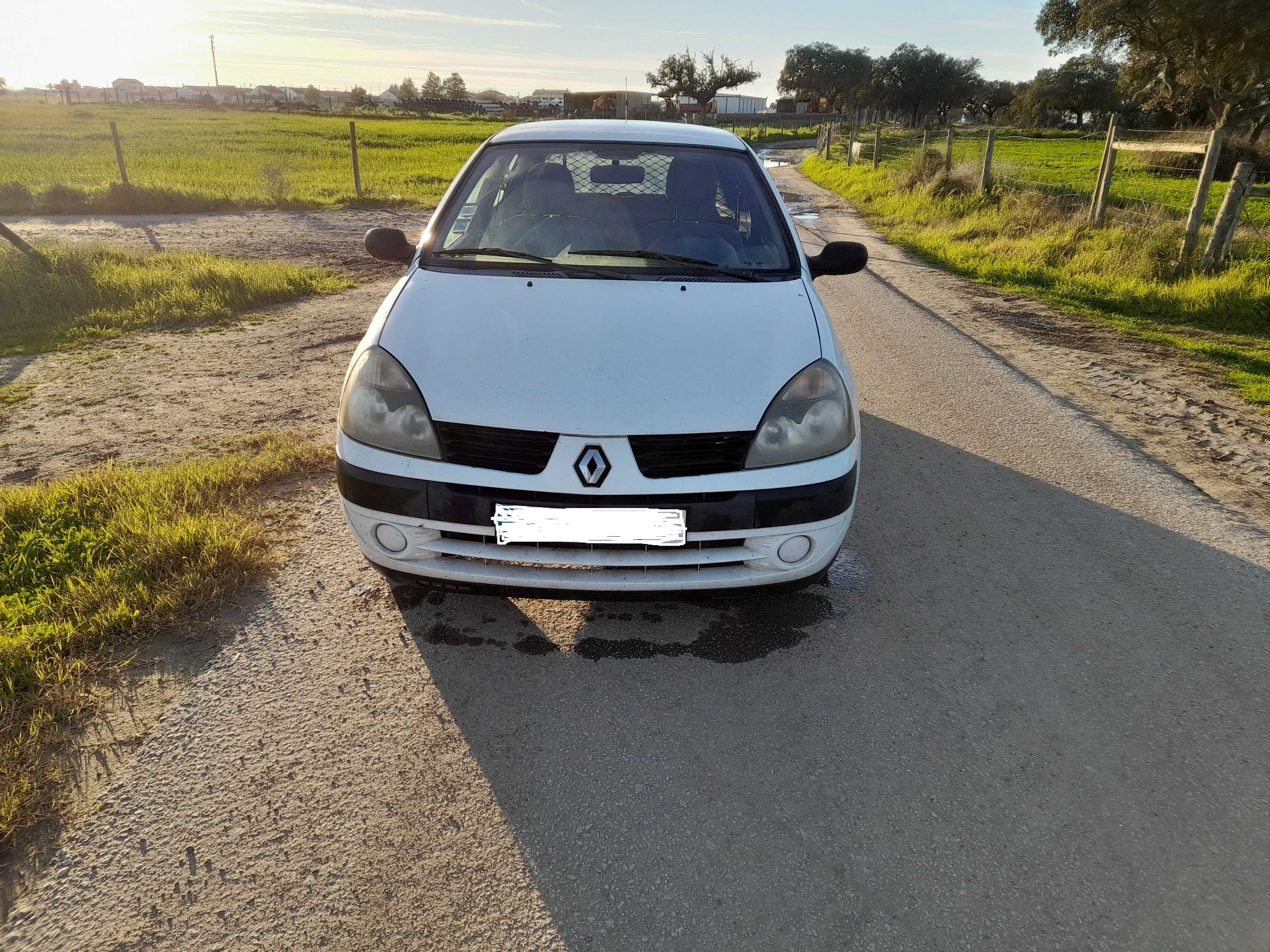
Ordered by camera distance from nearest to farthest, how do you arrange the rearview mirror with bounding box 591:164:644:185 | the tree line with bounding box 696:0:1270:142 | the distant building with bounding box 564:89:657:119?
1. the rearview mirror with bounding box 591:164:644:185
2. the tree line with bounding box 696:0:1270:142
3. the distant building with bounding box 564:89:657:119

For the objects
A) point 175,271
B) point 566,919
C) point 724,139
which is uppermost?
point 724,139

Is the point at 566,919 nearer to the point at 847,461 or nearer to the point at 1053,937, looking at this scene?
the point at 1053,937

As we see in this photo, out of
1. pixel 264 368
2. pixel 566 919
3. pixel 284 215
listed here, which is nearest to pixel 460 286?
pixel 566 919

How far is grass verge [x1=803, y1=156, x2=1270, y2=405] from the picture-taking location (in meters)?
→ 6.32

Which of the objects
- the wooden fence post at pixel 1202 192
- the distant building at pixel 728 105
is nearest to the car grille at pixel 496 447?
the wooden fence post at pixel 1202 192

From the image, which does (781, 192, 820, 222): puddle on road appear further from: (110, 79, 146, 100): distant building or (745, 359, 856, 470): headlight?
(110, 79, 146, 100): distant building

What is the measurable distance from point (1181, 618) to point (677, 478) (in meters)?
2.05

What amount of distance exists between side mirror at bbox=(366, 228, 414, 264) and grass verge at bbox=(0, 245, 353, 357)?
4290 millimetres

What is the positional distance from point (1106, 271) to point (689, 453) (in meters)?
8.32

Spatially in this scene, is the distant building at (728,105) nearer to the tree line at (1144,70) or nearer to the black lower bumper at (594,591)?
the tree line at (1144,70)

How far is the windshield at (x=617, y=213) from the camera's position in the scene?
117 inches

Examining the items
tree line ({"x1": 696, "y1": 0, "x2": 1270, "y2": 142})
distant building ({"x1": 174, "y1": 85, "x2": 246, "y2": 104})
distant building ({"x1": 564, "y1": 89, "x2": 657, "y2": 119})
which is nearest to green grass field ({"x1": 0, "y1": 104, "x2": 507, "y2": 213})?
distant building ({"x1": 564, "y1": 89, "x2": 657, "y2": 119})

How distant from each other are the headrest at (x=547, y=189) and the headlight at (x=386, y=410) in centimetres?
125

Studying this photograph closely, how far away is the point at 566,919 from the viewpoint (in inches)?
64.8
